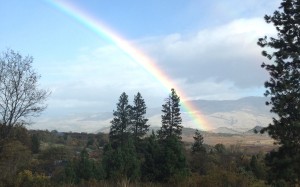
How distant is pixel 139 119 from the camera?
93000 millimetres

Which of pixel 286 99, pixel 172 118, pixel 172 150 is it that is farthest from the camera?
pixel 172 118

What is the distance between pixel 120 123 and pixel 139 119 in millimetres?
4522

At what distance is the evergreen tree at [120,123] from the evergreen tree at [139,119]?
57.7 inches

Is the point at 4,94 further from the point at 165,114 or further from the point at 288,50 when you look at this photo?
the point at 165,114

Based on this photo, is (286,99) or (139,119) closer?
(286,99)

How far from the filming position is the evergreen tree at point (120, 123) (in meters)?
89.6

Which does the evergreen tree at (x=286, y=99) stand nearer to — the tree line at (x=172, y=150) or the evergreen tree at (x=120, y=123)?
the tree line at (x=172, y=150)

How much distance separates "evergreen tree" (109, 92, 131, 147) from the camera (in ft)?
294

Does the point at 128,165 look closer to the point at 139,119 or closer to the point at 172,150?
the point at 172,150

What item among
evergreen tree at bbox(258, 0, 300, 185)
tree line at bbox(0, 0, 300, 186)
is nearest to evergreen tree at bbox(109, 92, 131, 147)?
tree line at bbox(0, 0, 300, 186)

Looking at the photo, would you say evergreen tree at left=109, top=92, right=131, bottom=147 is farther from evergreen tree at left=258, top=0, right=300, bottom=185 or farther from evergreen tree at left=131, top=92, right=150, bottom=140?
evergreen tree at left=258, top=0, right=300, bottom=185

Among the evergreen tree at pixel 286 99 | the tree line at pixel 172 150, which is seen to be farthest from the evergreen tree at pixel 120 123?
the evergreen tree at pixel 286 99

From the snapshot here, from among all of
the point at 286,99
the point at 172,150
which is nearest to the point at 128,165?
the point at 172,150

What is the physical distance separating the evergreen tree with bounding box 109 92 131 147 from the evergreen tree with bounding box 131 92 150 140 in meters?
1.47
